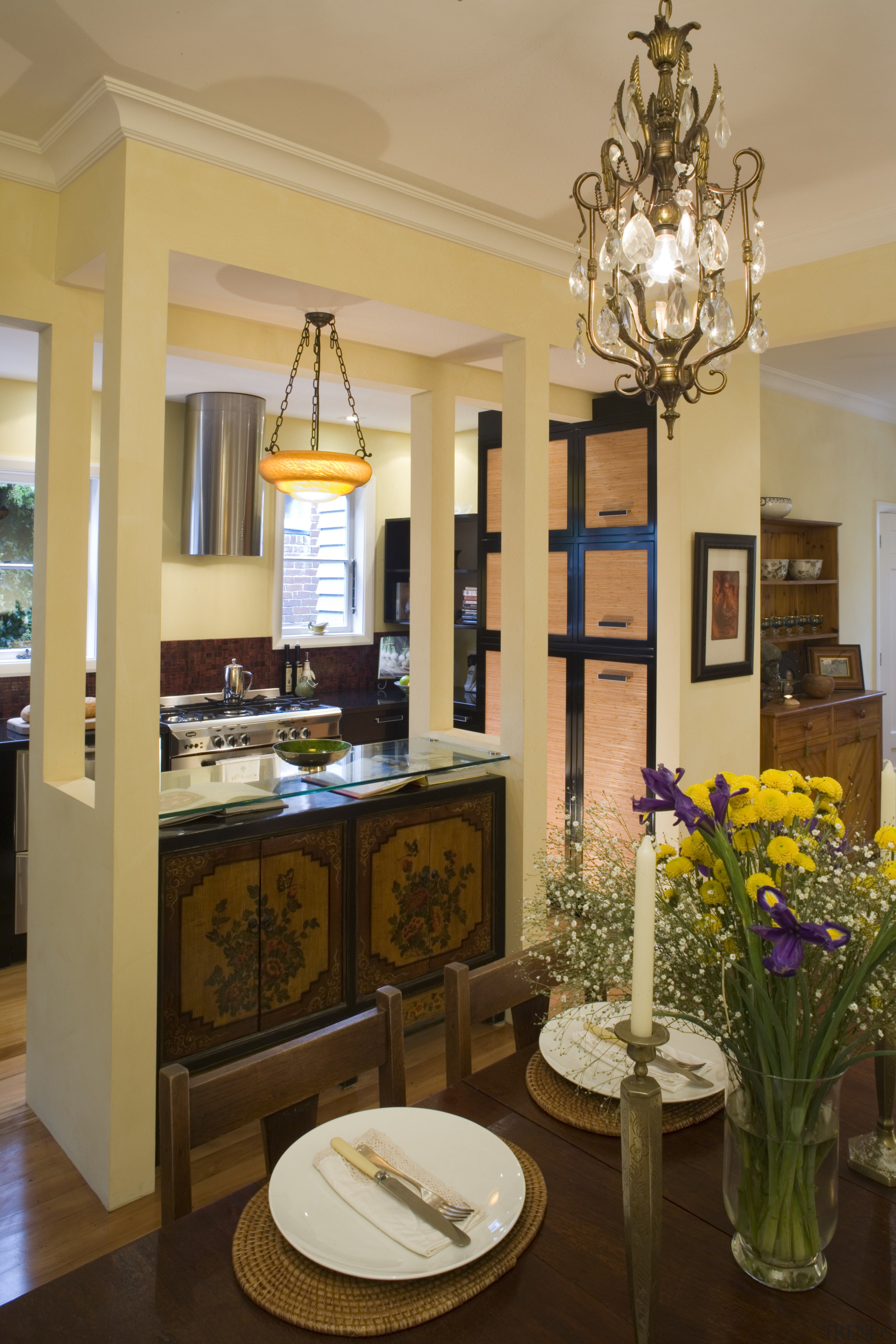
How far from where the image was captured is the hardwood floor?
2.23 metres

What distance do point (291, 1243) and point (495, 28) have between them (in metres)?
2.31

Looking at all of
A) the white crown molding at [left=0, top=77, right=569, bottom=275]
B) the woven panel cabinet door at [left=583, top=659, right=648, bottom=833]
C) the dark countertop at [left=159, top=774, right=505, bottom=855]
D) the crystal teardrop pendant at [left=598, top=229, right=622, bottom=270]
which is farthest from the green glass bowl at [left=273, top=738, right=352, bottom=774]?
the crystal teardrop pendant at [left=598, top=229, right=622, bottom=270]

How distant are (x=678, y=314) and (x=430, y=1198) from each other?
1453 mm

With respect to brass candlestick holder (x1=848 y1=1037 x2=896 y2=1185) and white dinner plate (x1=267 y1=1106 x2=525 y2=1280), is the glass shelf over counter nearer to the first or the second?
white dinner plate (x1=267 y1=1106 x2=525 y2=1280)

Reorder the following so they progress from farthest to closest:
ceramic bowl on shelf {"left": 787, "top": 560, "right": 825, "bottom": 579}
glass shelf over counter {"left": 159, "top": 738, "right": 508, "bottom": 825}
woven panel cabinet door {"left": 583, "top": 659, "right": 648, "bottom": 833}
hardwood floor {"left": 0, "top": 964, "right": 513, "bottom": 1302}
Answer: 1. ceramic bowl on shelf {"left": 787, "top": 560, "right": 825, "bottom": 579}
2. woven panel cabinet door {"left": 583, "top": 659, "right": 648, "bottom": 833}
3. glass shelf over counter {"left": 159, "top": 738, "right": 508, "bottom": 825}
4. hardwood floor {"left": 0, "top": 964, "right": 513, "bottom": 1302}

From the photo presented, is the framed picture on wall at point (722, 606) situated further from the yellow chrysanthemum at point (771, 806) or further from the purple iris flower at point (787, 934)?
the purple iris flower at point (787, 934)

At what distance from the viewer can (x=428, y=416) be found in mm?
3875

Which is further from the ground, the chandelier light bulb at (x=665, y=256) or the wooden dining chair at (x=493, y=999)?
the chandelier light bulb at (x=665, y=256)

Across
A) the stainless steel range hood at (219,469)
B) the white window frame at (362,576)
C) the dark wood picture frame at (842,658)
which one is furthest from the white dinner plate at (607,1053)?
the white window frame at (362,576)

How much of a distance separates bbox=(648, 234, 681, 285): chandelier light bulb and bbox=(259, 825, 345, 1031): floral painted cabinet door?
1.87 m

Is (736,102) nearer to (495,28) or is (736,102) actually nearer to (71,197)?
(495,28)

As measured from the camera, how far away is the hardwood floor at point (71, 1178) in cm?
223

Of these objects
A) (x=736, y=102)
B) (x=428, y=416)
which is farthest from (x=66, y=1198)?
(x=736, y=102)

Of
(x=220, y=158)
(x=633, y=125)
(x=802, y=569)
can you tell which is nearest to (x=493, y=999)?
(x=633, y=125)
